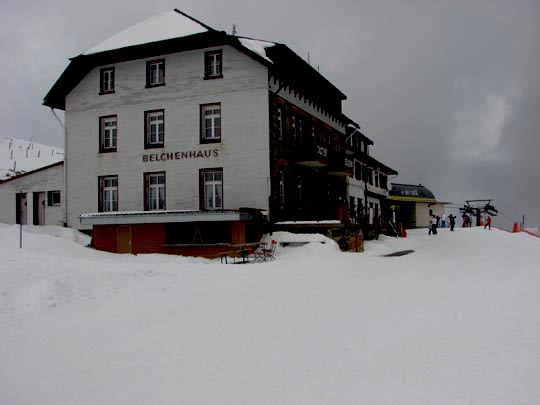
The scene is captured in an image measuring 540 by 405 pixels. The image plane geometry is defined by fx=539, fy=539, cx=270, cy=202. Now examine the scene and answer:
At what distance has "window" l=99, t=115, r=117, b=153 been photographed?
2962cm

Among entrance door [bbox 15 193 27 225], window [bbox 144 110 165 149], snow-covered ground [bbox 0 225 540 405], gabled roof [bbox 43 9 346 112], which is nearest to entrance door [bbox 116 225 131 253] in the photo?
window [bbox 144 110 165 149]

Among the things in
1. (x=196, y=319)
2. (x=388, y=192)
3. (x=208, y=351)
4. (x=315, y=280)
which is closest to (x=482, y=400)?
(x=208, y=351)

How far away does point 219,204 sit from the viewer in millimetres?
27016

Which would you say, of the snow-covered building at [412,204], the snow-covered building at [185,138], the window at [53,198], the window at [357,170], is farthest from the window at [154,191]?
the snow-covered building at [412,204]

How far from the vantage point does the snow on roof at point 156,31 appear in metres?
28.0

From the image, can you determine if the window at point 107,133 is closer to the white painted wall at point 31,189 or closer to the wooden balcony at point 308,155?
the white painted wall at point 31,189

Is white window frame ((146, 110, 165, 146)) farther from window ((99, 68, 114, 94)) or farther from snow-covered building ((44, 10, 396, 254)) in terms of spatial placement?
window ((99, 68, 114, 94))

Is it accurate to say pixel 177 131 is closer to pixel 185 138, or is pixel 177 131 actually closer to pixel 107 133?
pixel 185 138

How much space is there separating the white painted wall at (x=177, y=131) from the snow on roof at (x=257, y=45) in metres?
0.59

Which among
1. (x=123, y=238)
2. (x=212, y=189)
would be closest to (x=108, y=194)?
(x=123, y=238)

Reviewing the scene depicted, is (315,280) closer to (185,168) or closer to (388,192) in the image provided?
(185,168)

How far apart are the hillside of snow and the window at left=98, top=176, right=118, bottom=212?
1050 inches

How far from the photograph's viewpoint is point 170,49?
92.0 ft

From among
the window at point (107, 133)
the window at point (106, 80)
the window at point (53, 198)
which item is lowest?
the window at point (53, 198)
